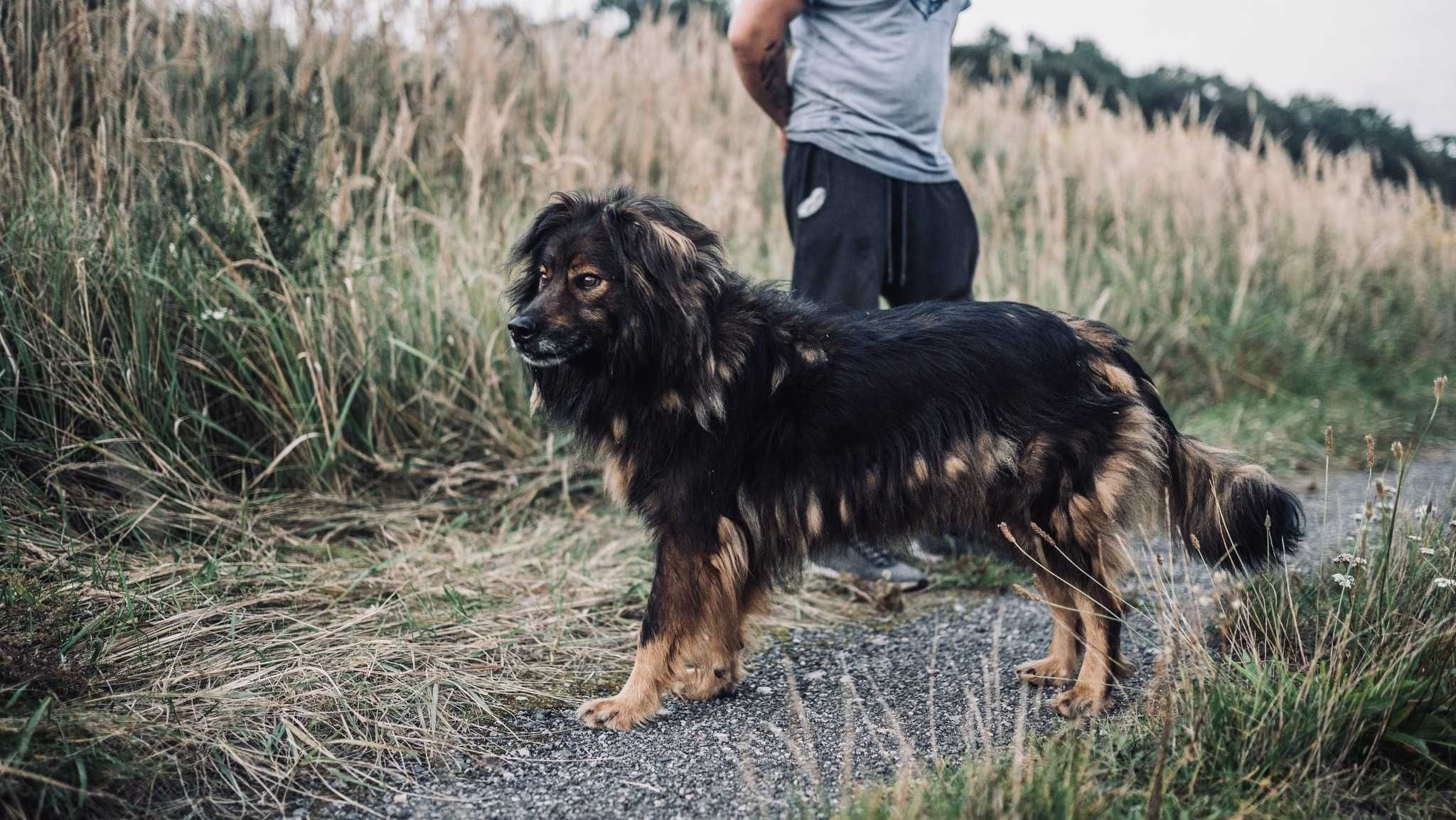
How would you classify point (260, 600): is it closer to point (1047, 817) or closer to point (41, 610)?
point (41, 610)

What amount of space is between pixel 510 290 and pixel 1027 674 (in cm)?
193

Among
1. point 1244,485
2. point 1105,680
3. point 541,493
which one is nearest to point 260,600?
point 541,493

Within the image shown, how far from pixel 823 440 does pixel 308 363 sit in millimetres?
2283

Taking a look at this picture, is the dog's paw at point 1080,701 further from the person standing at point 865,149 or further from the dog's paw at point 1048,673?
the person standing at point 865,149

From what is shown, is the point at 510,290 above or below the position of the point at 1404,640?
above

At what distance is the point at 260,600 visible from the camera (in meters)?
2.98

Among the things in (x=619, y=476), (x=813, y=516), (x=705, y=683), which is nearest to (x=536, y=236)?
(x=619, y=476)

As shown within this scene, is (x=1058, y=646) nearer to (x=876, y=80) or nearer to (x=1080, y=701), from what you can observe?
(x=1080, y=701)

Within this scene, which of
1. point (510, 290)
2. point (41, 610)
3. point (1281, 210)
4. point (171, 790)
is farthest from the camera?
point (1281, 210)

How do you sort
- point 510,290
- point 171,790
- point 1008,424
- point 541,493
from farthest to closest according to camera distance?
point 541,493
point 510,290
point 1008,424
point 171,790

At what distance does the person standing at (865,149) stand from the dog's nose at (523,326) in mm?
1222

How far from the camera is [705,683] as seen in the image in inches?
111

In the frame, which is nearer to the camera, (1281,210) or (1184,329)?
(1184,329)

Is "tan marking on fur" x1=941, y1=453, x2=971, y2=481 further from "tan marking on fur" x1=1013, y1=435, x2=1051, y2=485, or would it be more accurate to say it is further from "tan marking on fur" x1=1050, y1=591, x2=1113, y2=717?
"tan marking on fur" x1=1050, y1=591, x2=1113, y2=717
